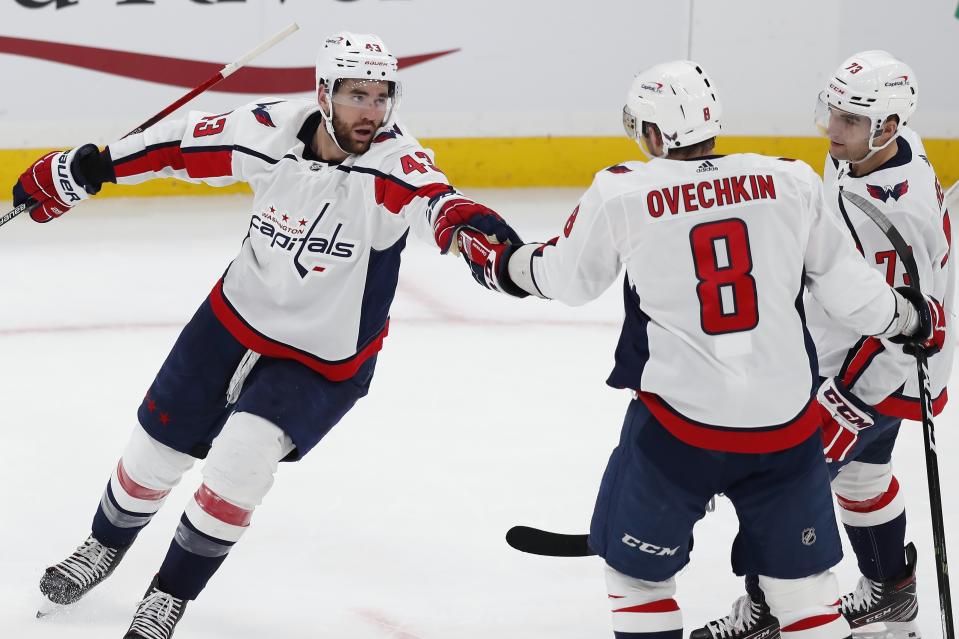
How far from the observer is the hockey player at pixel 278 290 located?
9.01ft

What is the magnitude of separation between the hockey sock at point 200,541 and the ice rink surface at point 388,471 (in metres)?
0.22

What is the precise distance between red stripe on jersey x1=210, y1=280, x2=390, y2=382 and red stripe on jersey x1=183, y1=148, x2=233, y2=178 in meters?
0.27

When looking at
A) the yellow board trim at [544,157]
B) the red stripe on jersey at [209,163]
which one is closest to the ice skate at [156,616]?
the red stripe on jersey at [209,163]

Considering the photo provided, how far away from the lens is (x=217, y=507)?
2.74m

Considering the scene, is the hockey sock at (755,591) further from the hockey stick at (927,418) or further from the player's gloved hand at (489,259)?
the player's gloved hand at (489,259)

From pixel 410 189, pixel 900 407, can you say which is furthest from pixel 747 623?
pixel 410 189

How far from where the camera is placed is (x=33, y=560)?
3.28 meters

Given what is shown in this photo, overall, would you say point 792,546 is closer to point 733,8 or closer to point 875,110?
point 875,110

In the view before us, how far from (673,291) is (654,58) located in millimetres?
5114

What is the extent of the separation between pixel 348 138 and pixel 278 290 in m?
0.34

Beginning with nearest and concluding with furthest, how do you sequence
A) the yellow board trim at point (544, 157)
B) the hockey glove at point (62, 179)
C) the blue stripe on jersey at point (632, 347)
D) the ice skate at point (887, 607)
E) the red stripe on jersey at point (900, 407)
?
the blue stripe on jersey at point (632, 347) → the red stripe on jersey at point (900, 407) → the ice skate at point (887, 607) → the hockey glove at point (62, 179) → the yellow board trim at point (544, 157)

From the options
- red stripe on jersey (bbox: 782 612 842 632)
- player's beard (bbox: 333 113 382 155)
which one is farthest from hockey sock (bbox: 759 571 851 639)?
player's beard (bbox: 333 113 382 155)

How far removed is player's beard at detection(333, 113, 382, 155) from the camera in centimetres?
281

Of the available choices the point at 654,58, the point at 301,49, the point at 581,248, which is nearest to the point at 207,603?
the point at 581,248
